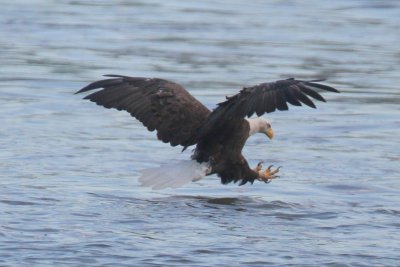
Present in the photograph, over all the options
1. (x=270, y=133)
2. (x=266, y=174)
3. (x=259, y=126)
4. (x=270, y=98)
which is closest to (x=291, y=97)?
(x=270, y=98)

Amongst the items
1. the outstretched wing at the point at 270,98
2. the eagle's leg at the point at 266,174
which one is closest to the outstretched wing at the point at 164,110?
the eagle's leg at the point at 266,174

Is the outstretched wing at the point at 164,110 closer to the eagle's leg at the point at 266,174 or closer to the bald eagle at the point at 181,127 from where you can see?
the bald eagle at the point at 181,127

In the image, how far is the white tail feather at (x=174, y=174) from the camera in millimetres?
8812

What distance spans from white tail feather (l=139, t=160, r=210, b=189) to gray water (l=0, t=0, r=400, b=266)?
0.13 metres

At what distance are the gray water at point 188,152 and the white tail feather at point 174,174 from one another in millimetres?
128

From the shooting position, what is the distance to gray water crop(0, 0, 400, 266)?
24.8 feet

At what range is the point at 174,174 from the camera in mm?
8930

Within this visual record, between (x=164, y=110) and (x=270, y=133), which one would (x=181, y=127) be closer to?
(x=164, y=110)

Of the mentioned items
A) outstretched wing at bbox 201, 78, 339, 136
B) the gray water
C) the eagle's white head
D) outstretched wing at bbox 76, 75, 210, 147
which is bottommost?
the gray water

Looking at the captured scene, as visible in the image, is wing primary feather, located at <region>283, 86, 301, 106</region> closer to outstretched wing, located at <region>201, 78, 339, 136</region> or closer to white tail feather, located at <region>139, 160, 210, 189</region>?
outstretched wing, located at <region>201, 78, 339, 136</region>

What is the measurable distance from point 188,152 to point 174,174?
2.04m

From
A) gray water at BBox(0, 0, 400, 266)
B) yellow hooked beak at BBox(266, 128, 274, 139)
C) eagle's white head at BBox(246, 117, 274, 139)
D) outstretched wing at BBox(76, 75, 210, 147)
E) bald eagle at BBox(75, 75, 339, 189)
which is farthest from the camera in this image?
yellow hooked beak at BBox(266, 128, 274, 139)

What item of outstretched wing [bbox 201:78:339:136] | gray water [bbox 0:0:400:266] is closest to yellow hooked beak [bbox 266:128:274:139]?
gray water [bbox 0:0:400:266]

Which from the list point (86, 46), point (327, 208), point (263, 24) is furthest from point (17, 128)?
point (263, 24)
